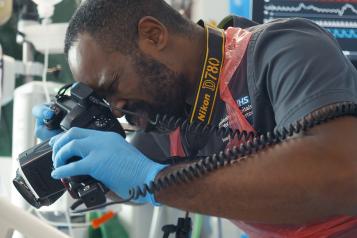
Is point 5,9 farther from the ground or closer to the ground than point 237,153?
closer to the ground

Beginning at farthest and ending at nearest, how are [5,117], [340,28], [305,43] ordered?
[5,117] < [340,28] < [305,43]

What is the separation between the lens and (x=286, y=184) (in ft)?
2.15

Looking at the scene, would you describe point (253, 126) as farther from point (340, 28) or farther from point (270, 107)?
point (340, 28)

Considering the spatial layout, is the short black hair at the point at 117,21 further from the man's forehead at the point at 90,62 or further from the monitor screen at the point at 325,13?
the monitor screen at the point at 325,13

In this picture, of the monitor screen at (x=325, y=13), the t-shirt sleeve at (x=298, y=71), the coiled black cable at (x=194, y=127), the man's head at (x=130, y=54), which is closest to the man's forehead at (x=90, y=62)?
the man's head at (x=130, y=54)

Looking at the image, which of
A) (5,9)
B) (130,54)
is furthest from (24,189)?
(5,9)

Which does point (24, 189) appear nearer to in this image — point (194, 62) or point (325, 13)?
point (194, 62)

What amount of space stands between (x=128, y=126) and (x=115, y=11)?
0.23 metres

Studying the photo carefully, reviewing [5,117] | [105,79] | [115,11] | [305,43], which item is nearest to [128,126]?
[105,79]

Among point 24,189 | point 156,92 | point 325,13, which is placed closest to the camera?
point 24,189

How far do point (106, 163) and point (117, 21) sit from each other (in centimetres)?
34

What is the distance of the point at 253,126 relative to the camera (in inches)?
36.9

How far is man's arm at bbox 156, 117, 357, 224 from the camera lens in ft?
2.15

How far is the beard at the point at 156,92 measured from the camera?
3.17ft
